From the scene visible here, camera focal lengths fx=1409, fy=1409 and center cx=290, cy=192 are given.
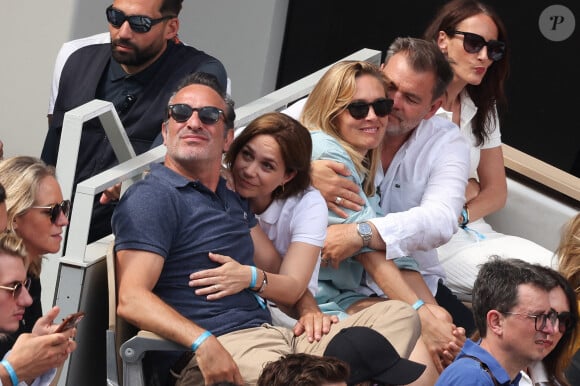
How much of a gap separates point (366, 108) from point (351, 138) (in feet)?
0.41

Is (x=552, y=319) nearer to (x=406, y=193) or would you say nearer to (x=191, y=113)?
(x=406, y=193)

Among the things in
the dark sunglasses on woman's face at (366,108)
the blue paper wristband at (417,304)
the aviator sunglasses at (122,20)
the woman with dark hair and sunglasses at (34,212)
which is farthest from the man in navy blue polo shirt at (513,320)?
the aviator sunglasses at (122,20)

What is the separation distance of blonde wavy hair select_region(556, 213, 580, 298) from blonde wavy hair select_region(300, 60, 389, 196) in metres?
0.77

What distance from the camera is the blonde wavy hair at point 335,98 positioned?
16.6 ft

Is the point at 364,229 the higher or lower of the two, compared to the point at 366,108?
lower

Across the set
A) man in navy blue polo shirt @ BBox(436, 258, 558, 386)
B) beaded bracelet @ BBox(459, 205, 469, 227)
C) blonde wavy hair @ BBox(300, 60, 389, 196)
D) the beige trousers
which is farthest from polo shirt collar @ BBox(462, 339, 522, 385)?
beaded bracelet @ BBox(459, 205, 469, 227)

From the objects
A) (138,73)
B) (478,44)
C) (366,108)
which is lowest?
(138,73)

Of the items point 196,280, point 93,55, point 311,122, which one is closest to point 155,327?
point 196,280

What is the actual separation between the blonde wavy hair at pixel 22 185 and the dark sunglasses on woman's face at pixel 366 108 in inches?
49.4

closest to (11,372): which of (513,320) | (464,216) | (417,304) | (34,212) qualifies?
(34,212)

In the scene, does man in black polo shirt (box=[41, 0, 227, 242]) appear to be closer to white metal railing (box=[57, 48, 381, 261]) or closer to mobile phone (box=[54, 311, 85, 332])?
white metal railing (box=[57, 48, 381, 261])

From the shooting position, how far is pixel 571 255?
5.05 metres

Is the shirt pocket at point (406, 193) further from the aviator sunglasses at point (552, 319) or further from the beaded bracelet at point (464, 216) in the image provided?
the aviator sunglasses at point (552, 319)

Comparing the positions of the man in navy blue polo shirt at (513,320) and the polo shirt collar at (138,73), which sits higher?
the polo shirt collar at (138,73)
